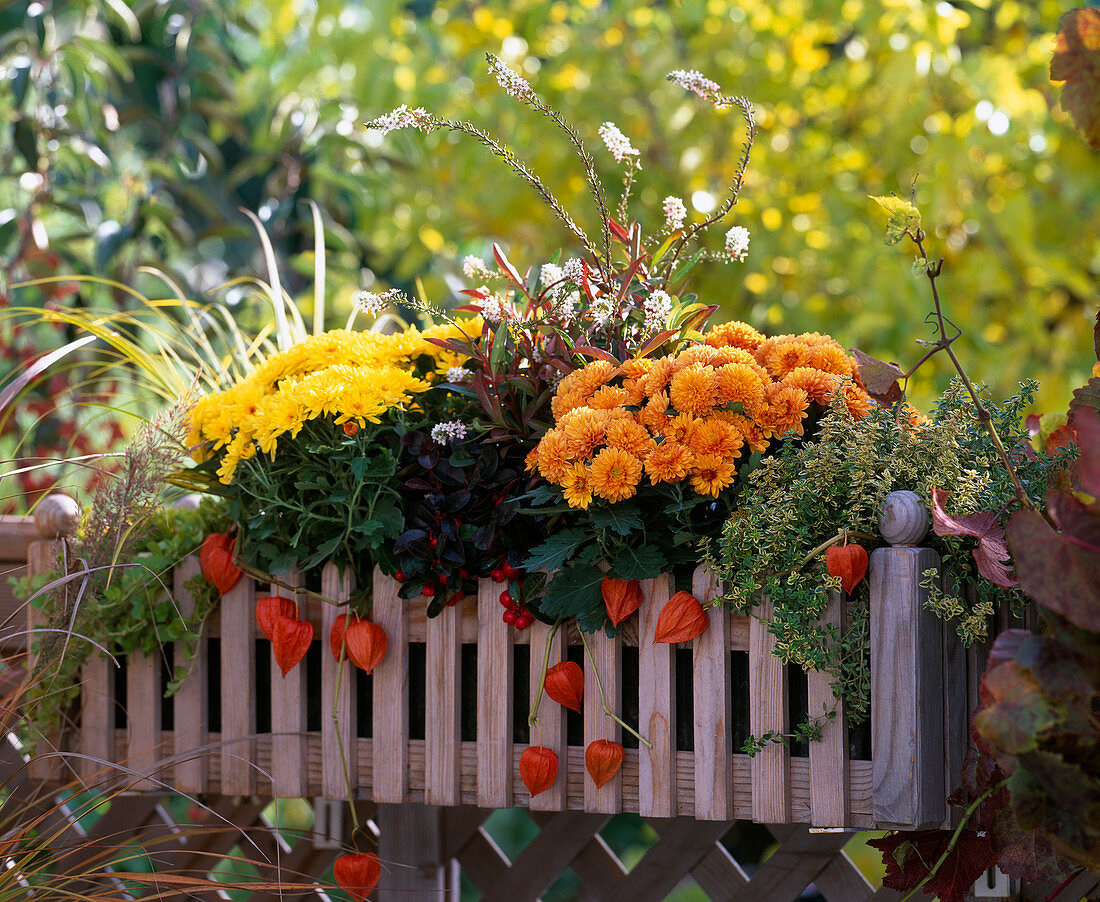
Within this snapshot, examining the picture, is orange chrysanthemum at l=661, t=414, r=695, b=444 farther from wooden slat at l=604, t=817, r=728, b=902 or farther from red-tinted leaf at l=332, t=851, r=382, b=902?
wooden slat at l=604, t=817, r=728, b=902

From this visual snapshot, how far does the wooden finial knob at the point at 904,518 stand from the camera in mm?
1262

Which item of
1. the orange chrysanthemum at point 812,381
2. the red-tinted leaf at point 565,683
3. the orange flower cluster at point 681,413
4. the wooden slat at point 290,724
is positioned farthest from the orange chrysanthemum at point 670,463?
the wooden slat at point 290,724

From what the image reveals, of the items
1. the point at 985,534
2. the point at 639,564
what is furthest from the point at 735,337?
the point at 985,534

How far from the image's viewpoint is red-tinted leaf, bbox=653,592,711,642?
4.50 ft

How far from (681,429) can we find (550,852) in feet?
3.76

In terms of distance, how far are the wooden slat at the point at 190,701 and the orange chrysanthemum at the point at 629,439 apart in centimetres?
84

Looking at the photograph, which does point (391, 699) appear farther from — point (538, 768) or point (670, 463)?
point (670, 463)

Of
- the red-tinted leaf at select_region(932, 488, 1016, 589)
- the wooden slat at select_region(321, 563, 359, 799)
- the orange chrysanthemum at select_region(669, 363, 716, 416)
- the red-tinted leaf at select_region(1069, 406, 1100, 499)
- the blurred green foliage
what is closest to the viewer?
the red-tinted leaf at select_region(1069, 406, 1100, 499)

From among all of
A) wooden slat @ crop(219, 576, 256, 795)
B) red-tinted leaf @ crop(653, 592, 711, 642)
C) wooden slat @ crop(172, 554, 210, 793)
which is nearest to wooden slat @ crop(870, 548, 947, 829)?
red-tinted leaf @ crop(653, 592, 711, 642)

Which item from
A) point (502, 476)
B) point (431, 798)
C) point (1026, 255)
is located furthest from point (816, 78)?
point (431, 798)

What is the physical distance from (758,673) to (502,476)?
49 centimetres

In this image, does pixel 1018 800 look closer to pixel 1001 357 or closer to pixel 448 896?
pixel 448 896

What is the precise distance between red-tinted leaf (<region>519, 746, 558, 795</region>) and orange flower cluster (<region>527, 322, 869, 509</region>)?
0.39 m

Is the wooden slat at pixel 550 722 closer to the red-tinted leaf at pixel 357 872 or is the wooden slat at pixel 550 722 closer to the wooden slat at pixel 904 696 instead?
the red-tinted leaf at pixel 357 872
